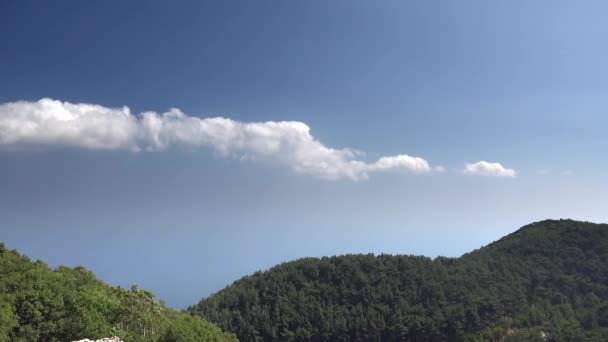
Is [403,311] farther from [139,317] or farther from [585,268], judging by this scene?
[139,317]

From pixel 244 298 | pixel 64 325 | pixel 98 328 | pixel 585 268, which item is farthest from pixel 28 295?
pixel 585 268

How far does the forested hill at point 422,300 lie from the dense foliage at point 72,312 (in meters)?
46.0

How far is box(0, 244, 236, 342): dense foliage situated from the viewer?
101ft

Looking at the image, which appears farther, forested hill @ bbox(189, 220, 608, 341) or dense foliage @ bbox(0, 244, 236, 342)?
forested hill @ bbox(189, 220, 608, 341)

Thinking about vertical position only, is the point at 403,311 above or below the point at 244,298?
below

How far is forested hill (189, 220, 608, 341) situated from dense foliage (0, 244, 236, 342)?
151 feet

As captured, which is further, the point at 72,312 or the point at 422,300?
the point at 422,300

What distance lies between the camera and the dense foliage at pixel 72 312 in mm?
30703

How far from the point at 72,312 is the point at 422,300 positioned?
7712 centimetres

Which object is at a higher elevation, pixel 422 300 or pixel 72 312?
pixel 72 312

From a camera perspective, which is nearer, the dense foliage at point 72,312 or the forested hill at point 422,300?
the dense foliage at point 72,312

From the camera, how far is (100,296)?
3484 centimetres

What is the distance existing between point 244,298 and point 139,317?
2064 inches

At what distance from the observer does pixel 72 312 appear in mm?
32375
